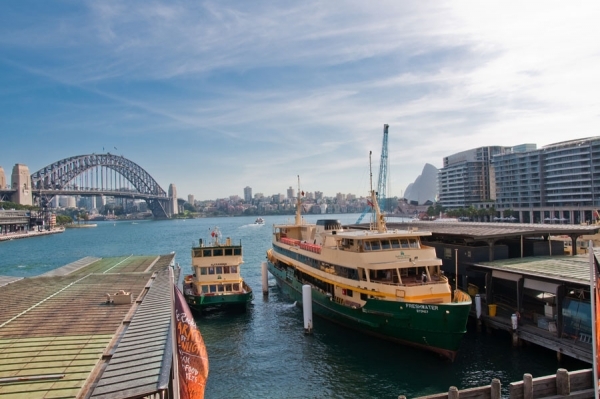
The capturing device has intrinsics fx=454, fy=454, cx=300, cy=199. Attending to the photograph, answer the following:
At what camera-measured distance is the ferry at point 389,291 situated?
86.1 ft

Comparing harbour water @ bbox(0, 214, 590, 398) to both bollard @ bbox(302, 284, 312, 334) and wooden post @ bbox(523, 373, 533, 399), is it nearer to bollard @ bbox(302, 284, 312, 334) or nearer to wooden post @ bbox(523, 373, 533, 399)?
bollard @ bbox(302, 284, 312, 334)

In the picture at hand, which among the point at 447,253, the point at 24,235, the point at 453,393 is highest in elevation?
the point at 447,253

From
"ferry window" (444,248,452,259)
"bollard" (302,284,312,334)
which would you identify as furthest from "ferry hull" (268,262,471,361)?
"ferry window" (444,248,452,259)

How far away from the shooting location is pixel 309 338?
32344 millimetres

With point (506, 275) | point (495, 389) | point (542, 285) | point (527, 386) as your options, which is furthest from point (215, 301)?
point (527, 386)

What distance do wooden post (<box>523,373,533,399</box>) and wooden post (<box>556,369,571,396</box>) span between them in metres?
1.13

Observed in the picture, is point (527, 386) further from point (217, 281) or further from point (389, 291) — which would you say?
point (217, 281)

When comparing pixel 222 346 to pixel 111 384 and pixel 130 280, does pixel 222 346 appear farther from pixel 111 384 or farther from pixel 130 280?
pixel 111 384

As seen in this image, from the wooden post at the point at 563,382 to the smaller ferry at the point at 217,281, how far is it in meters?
25.9

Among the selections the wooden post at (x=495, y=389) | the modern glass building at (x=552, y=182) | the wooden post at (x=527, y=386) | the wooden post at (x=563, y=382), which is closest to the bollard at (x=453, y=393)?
the wooden post at (x=495, y=389)

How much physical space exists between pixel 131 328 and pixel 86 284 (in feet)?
53.4

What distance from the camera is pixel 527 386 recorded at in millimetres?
16578

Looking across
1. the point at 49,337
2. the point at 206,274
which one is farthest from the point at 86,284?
the point at 49,337

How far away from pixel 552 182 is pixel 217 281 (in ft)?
459
